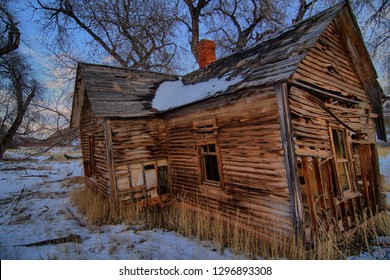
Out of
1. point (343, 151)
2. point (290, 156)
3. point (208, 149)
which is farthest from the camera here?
point (208, 149)

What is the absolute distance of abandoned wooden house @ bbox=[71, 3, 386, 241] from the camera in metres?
4.22

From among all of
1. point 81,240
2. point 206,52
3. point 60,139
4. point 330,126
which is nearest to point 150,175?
point 81,240

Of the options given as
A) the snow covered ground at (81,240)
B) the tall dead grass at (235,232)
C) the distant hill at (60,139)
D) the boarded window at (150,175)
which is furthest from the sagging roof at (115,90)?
the snow covered ground at (81,240)

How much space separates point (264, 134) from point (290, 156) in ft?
2.28

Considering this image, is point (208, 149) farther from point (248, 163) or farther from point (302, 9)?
point (302, 9)

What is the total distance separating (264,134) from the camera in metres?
4.45

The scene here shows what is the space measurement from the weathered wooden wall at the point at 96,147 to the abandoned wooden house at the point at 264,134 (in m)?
0.08

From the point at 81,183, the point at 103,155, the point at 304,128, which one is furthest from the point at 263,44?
the point at 81,183

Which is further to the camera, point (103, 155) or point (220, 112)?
point (103, 155)

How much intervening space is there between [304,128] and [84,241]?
5280 millimetres

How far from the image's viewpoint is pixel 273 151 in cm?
430

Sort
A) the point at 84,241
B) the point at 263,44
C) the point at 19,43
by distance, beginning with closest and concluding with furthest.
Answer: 1. the point at 84,241
2. the point at 263,44
3. the point at 19,43

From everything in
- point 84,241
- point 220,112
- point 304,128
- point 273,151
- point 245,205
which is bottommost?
point 84,241
